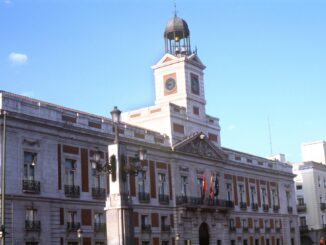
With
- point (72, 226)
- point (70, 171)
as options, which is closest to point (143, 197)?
point (70, 171)

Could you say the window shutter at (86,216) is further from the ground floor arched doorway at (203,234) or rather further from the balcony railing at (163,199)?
the ground floor arched doorway at (203,234)

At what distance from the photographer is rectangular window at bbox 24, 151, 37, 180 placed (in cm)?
3853

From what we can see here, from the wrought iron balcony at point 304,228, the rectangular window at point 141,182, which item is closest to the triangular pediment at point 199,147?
the rectangular window at point 141,182

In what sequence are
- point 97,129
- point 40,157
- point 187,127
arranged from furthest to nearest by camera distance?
point 187,127 < point 97,129 < point 40,157

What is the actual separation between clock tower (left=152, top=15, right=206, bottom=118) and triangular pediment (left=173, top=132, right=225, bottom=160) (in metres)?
2.43

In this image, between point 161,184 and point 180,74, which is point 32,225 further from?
point 180,74

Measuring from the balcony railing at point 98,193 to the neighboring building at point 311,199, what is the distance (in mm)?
43830

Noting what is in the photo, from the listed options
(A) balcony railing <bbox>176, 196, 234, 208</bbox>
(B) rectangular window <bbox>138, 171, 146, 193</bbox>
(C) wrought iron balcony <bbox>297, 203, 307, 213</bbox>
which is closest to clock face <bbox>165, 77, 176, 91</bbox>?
(A) balcony railing <bbox>176, 196, 234, 208</bbox>

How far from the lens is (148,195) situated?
49.0 metres

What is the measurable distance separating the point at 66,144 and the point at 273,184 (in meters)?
34.8

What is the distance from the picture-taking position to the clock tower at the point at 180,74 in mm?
57188

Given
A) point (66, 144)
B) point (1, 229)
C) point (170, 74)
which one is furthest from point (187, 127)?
point (1, 229)

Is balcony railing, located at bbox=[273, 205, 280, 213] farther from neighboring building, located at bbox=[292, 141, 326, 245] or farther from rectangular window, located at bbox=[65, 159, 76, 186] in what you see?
rectangular window, located at bbox=[65, 159, 76, 186]

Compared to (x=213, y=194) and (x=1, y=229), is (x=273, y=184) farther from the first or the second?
(x=1, y=229)
